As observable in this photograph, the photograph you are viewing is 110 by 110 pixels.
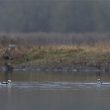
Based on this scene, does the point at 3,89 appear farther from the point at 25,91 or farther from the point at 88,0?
the point at 88,0

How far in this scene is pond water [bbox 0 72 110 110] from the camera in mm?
25219

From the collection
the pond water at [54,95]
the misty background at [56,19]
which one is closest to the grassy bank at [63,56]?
the misty background at [56,19]

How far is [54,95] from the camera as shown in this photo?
28.8 metres

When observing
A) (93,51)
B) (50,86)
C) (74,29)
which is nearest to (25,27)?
(74,29)

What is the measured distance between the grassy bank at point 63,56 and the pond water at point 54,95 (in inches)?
569

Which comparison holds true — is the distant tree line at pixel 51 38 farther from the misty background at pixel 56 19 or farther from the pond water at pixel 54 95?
the pond water at pixel 54 95

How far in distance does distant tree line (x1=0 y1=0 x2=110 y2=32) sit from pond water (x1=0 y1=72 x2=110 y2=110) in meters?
38.1

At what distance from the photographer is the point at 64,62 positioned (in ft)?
168

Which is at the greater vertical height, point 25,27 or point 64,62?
point 25,27

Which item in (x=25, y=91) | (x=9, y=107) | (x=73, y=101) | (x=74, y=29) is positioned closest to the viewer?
(x=9, y=107)

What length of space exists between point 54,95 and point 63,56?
24.3 m

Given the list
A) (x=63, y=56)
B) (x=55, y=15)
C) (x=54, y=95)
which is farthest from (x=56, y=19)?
(x=54, y=95)

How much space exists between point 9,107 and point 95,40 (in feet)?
130

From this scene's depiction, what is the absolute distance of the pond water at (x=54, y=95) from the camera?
2522cm
